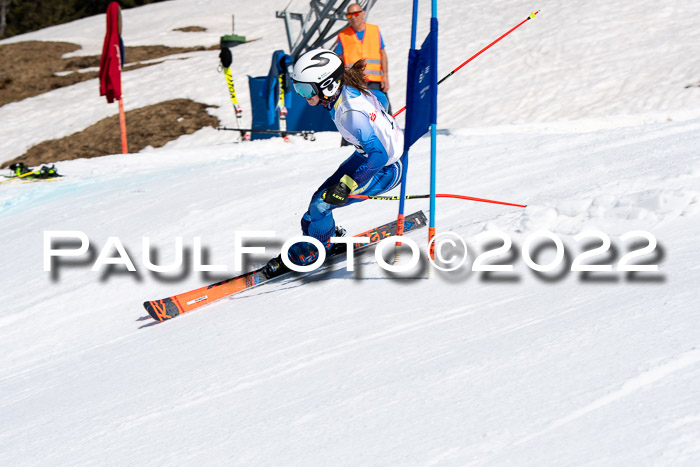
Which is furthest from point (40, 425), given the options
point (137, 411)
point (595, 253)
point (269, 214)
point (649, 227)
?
point (269, 214)

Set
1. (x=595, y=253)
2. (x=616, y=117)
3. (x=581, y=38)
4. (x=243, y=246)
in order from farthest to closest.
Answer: (x=581, y=38), (x=616, y=117), (x=243, y=246), (x=595, y=253)

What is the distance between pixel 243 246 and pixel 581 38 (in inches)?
466

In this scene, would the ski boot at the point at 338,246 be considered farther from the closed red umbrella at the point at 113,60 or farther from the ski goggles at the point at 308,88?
the closed red umbrella at the point at 113,60

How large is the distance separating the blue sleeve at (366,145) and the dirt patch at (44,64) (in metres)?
19.2

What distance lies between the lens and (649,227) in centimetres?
437

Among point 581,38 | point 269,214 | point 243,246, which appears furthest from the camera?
point 581,38

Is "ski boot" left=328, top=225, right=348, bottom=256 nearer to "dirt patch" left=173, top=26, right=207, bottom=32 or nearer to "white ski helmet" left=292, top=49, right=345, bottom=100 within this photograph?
"white ski helmet" left=292, top=49, right=345, bottom=100

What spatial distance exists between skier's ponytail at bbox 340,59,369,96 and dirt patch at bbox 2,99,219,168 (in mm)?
12652

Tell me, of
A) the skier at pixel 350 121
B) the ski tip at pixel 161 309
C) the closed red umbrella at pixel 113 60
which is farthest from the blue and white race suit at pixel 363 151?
the closed red umbrella at pixel 113 60

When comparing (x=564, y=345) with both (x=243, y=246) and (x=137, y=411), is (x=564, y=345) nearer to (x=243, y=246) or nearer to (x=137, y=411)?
(x=137, y=411)

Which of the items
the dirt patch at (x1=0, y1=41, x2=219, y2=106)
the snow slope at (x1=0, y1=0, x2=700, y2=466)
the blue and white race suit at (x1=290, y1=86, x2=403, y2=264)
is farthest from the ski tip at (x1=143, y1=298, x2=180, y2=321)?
the dirt patch at (x1=0, y1=41, x2=219, y2=106)

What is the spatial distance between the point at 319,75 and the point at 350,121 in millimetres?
327

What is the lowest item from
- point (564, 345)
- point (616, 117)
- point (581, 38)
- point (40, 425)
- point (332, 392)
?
point (40, 425)

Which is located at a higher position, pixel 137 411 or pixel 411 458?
pixel 411 458
